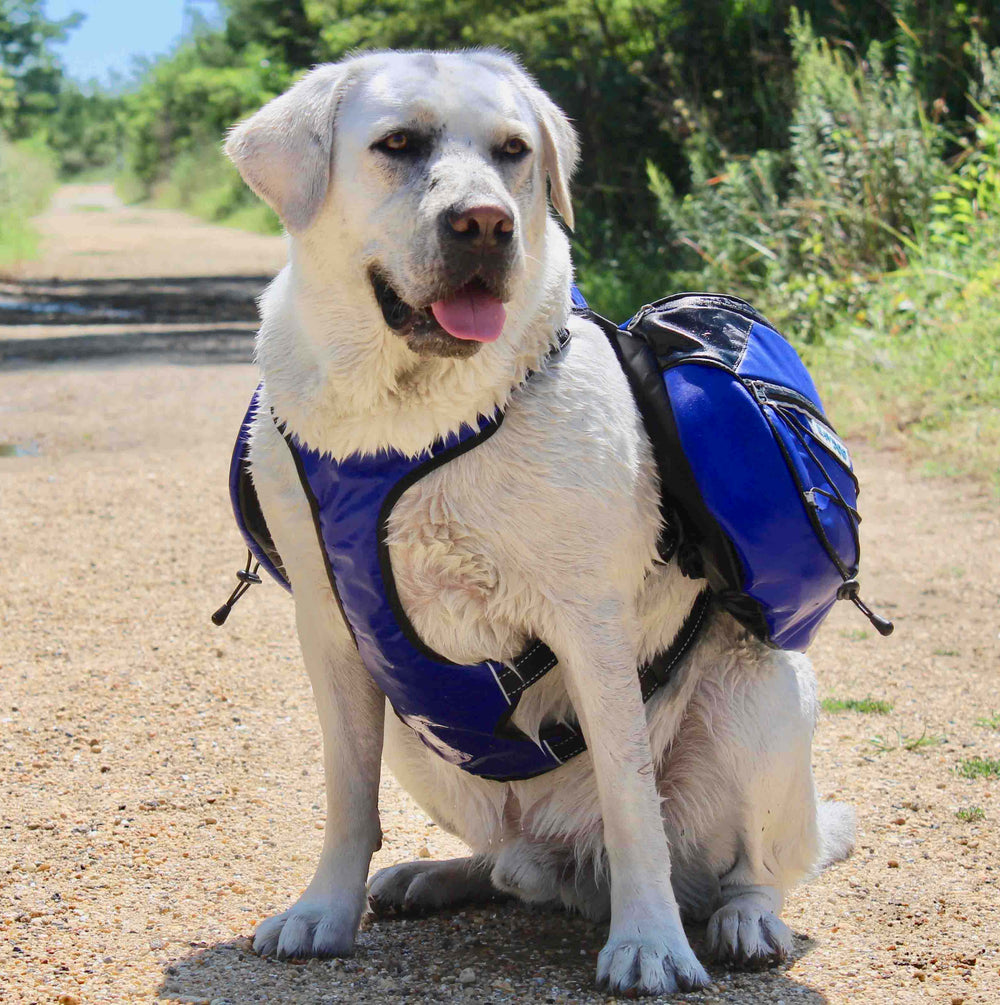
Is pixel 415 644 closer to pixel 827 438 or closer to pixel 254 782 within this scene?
pixel 827 438

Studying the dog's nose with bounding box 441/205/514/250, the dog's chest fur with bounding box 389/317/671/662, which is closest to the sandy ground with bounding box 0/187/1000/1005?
the dog's chest fur with bounding box 389/317/671/662

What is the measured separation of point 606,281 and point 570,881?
28.5 ft

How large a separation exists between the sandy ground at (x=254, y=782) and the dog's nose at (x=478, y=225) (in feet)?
4.81

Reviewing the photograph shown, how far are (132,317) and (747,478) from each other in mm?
14293

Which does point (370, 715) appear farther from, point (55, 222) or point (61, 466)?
point (55, 222)

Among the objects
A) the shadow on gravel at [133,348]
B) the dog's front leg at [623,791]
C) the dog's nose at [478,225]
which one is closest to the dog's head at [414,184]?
the dog's nose at [478,225]

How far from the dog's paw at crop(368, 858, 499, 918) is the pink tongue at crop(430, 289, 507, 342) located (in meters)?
1.31

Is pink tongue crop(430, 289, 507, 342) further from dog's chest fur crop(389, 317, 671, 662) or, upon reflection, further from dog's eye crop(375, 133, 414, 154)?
dog's eye crop(375, 133, 414, 154)

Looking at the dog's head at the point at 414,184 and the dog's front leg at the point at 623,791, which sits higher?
the dog's head at the point at 414,184

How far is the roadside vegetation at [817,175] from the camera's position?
751cm

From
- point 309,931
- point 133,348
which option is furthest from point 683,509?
point 133,348

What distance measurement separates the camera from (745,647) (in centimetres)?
284

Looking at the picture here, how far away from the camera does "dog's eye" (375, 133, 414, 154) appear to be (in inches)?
101

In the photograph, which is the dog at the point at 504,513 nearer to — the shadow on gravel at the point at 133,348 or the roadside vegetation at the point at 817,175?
the roadside vegetation at the point at 817,175
